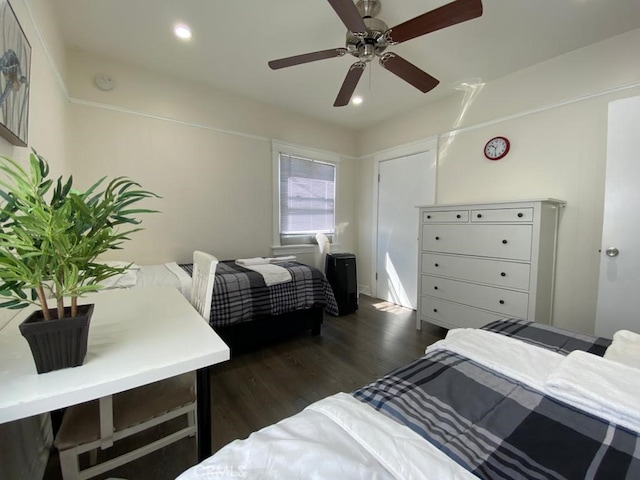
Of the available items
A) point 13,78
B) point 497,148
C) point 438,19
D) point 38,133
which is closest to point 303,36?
point 438,19

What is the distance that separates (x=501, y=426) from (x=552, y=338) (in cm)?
71

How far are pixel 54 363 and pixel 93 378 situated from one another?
0.13 m

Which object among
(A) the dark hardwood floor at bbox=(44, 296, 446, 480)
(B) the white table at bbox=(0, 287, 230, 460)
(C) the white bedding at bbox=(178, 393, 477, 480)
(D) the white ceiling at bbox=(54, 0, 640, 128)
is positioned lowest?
(A) the dark hardwood floor at bbox=(44, 296, 446, 480)

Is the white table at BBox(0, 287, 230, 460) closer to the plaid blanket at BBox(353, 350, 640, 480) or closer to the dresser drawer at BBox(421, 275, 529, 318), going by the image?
the plaid blanket at BBox(353, 350, 640, 480)

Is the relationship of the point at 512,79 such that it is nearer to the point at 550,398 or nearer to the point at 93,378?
the point at 550,398

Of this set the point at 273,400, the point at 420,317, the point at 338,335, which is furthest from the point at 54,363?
the point at 420,317

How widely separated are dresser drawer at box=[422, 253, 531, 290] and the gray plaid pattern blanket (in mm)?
1721

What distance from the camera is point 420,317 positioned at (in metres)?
2.93

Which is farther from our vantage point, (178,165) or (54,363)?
(178,165)

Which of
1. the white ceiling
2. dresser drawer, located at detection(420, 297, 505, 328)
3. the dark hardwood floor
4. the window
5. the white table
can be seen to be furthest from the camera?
the window

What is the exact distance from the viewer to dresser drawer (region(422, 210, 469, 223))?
101 inches

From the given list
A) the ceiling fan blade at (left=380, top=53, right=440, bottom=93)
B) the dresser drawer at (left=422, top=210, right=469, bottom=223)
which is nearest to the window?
the dresser drawer at (left=422, top=210, right=469, bottom=223)

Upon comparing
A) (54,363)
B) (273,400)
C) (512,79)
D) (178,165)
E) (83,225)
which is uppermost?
(512,79)

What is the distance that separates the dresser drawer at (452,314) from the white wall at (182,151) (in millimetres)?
2115
